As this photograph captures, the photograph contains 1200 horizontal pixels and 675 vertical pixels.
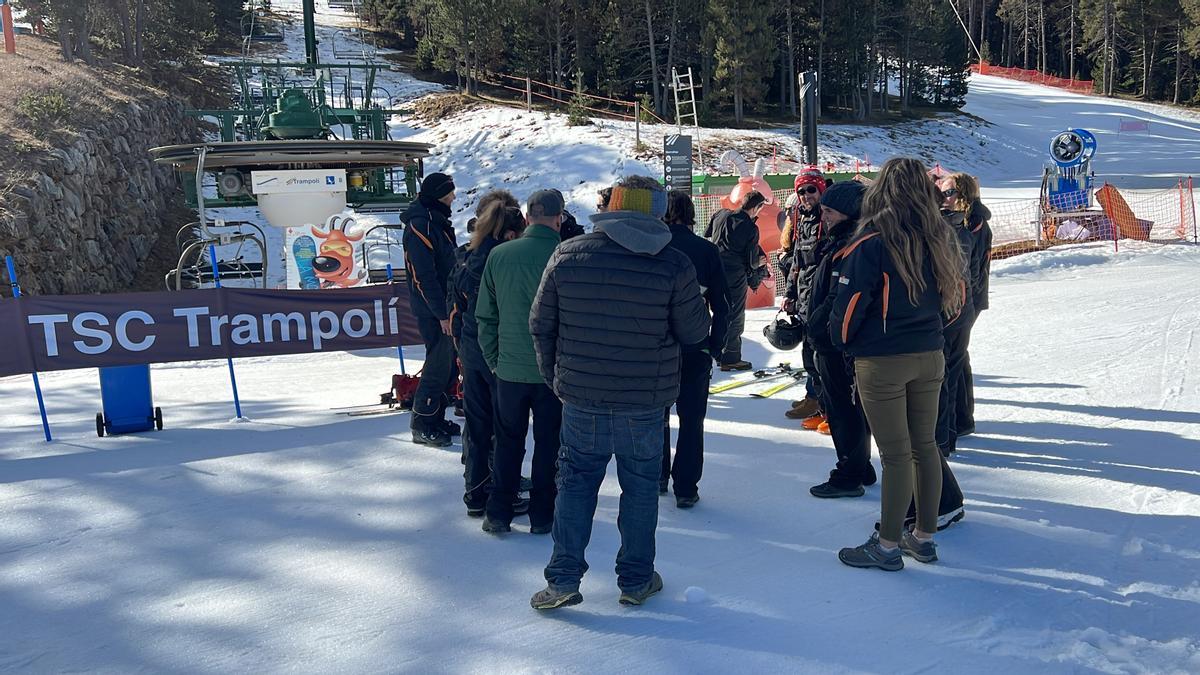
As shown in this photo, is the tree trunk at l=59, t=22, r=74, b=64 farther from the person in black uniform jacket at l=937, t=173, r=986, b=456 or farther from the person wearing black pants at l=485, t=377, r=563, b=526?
the person in black uniform jacket at l=937, t=173, r=986, b=456

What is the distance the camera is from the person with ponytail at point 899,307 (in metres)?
3.79

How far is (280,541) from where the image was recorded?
471cm

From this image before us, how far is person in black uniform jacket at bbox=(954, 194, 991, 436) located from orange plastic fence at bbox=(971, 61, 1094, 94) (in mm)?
61282

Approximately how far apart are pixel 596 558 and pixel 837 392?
5.56 ft

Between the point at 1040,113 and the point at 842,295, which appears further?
the point at 1040,113

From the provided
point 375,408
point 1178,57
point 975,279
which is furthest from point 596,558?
point 1178,57

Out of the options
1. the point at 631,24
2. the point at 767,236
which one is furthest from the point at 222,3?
the point at 767,236

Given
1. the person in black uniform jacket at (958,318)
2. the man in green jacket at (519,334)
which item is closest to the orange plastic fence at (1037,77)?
the person in black uniform jacket at (958,318)

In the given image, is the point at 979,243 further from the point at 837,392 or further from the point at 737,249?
the point at 737,249

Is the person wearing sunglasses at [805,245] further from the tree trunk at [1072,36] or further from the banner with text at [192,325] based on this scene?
the tree trunk at [1072,36]

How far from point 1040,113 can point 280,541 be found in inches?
2011

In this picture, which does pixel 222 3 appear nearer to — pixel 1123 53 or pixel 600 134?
pixel 600 134

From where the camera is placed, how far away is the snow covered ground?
3551mm

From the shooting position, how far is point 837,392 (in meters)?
5.10
